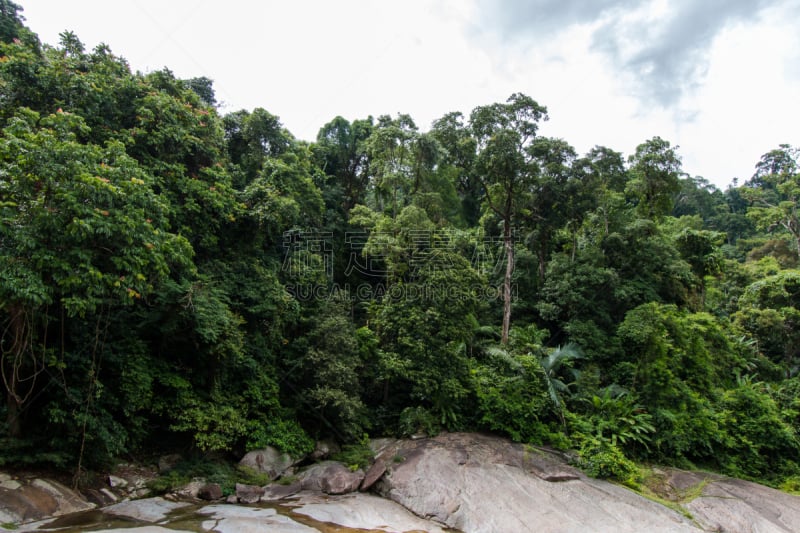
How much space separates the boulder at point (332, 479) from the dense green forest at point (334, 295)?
1019 mm

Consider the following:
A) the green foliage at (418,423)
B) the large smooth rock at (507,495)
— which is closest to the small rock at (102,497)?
the large smooth rock at (507,495)

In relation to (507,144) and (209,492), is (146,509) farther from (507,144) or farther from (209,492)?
(507,144)

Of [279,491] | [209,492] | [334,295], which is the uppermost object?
[334,295]

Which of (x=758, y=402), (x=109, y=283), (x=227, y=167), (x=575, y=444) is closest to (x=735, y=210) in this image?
(x=758, y=402)

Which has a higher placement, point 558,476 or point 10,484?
point 10,484

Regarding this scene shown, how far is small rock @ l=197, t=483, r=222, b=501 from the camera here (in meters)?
8.27

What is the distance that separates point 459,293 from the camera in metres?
11.5

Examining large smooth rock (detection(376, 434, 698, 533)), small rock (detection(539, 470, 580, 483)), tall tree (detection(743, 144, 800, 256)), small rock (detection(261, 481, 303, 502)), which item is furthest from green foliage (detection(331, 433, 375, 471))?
tall tree (detection(743, 144, 800, 256))

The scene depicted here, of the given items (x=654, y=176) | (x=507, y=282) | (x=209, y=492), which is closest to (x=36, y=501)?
(x=209, y=492)

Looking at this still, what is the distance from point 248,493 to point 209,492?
781mm

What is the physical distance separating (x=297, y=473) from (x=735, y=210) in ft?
176

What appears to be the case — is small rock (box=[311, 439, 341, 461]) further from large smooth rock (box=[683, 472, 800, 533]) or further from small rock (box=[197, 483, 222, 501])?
large smooth rock (box=[683, 472, 800, 533])

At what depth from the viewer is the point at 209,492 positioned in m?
8.32

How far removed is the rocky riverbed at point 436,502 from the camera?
672 centimetres
